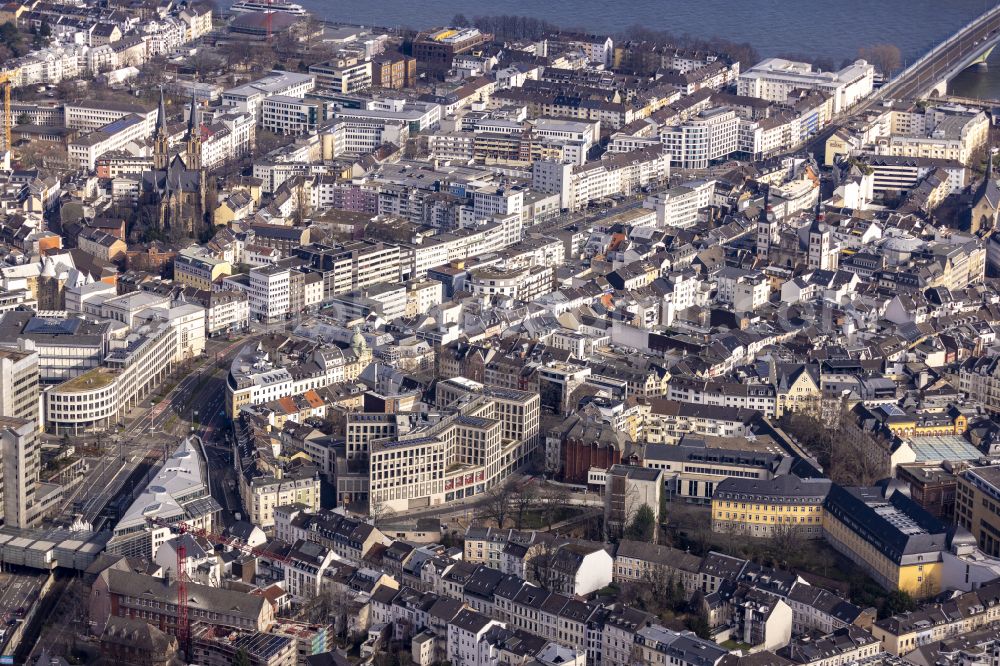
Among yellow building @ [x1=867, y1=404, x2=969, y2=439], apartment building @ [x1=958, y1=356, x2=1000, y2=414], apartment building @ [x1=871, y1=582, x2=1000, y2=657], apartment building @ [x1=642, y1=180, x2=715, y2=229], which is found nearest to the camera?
apartment building @ [x1=871, y1=582, x2=1000, y2=657]

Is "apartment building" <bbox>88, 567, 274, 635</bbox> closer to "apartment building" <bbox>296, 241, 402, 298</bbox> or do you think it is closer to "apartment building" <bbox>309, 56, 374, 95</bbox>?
"apartment building" <bbox>296, 241, 402, 298</bbox>

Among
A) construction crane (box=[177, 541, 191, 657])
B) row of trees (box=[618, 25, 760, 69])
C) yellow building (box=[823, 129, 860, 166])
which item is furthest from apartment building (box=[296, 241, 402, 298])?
row of trees (box=[618, 25, 760, 69])

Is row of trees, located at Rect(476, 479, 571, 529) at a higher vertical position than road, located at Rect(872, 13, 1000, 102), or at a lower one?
lower

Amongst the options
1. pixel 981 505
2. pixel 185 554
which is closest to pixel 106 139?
pixel 185 554

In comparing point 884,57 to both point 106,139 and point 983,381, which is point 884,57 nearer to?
point 106,139

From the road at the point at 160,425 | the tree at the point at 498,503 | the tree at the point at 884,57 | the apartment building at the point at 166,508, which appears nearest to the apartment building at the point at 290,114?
the road at the point at 160,425

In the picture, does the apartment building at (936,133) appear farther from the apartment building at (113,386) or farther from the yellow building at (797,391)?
the apartment building at (113,386)
